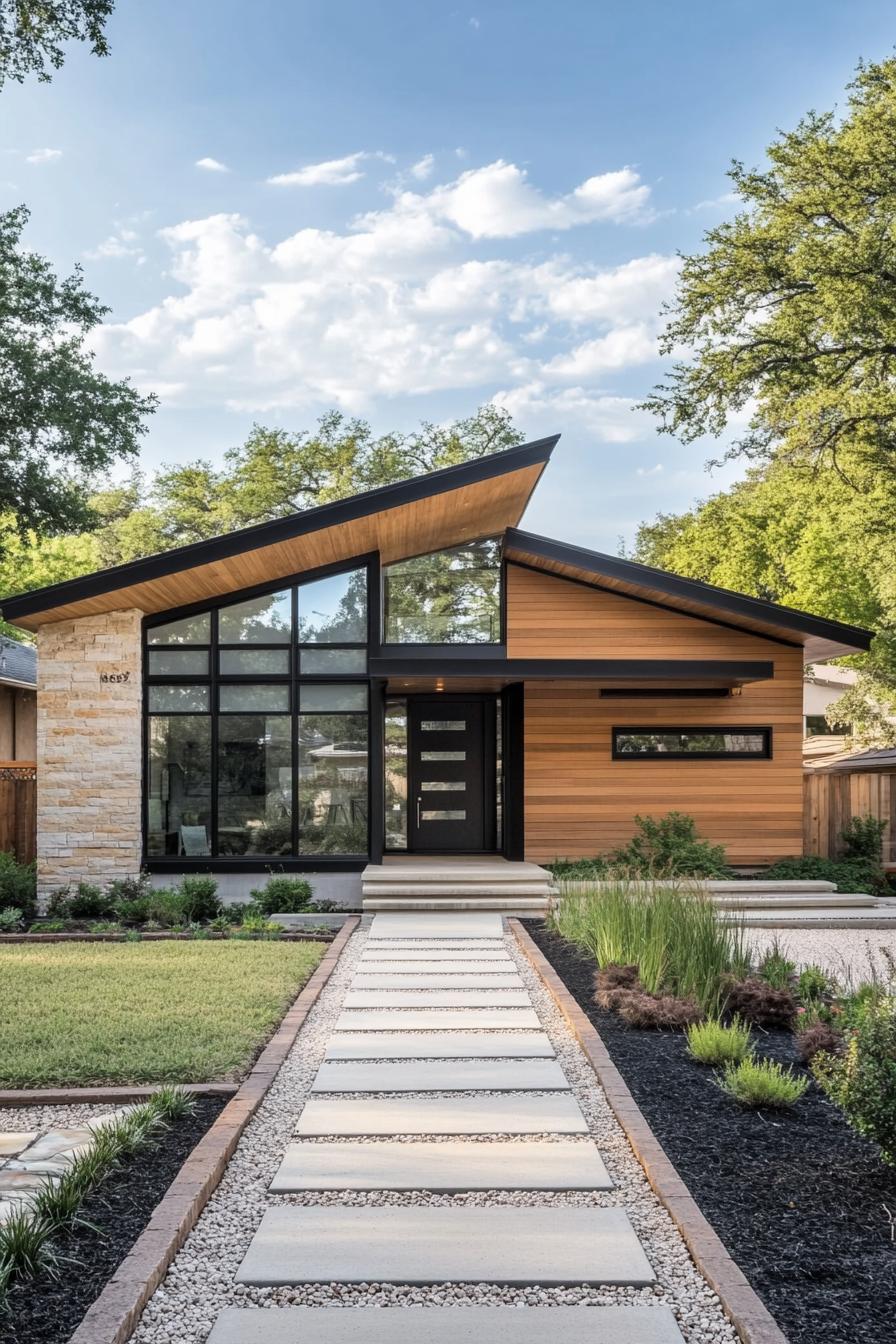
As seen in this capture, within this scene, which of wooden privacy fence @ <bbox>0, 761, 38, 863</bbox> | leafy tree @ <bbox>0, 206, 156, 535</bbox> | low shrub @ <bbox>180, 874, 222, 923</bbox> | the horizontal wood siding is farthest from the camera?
leafy tree @ <bbox>0, 206, 156, 535</bbox>

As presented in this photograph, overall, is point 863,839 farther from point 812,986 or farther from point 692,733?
point 812,986

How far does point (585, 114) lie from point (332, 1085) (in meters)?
15.0

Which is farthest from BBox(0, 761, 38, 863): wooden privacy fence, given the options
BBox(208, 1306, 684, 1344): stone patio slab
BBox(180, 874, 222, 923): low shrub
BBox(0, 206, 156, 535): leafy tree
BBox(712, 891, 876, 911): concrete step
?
BBox(208, 1306, 684, 1344): stone patio slab

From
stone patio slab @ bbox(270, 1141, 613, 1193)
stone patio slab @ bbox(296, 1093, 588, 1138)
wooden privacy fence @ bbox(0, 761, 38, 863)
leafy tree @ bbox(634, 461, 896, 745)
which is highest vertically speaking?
leafy tree @ bbox(634, 461, 896, 745)

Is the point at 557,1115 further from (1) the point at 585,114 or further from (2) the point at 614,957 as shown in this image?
(1) the point at 585,114

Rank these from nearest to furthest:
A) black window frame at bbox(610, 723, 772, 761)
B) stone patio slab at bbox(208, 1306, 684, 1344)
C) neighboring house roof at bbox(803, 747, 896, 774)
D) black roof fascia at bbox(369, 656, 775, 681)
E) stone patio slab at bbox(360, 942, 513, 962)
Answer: stone patio slab at bbox(208, 1306, 684, 1344) < stone patio slab at bbox(360, 942, 513, 962) < black roof fascia at bbox(369, 656, 775, 681) < black window frame at bbox(610, 723, 772, 761) < neighboring house roof at bbox(803, 747, 896, 774)

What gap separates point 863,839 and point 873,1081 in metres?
10.4

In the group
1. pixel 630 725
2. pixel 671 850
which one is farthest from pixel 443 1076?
pixel 630 725

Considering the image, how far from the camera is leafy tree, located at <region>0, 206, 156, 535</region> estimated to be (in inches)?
573

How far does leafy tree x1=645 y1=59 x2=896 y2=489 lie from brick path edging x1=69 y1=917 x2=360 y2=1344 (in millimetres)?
12271

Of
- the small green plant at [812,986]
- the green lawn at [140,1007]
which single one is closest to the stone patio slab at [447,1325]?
the green lawn at [140,1007]

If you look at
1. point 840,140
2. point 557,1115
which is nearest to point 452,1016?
point 557,1115

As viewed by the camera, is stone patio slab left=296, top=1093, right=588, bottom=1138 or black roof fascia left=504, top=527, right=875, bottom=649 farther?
black roof fascia left=504, top=527, right=875, bottom=649

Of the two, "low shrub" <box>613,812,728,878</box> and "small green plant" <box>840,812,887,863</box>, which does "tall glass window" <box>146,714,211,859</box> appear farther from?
"small green plant" <box>840,812,887,863</box>
